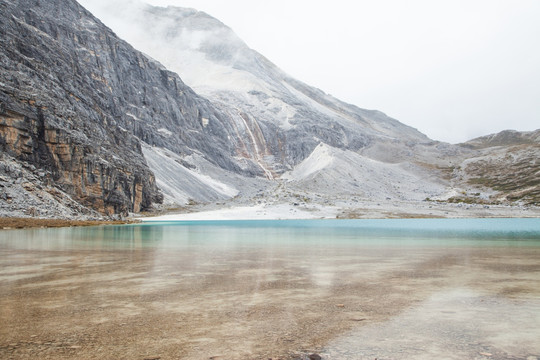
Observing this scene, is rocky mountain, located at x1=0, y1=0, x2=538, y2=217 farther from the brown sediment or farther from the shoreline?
the shoreline

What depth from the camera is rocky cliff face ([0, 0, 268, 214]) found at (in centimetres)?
6550

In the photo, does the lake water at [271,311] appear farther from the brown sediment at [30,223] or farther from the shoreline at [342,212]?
the shoreline at [342,212]

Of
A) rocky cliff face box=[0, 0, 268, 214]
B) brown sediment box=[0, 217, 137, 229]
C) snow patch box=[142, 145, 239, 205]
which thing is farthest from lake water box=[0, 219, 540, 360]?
snow patch box=[142, 145, 239, 205]

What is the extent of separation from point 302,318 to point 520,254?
17.4 meters

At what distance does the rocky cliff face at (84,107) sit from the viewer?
65500 millimetres

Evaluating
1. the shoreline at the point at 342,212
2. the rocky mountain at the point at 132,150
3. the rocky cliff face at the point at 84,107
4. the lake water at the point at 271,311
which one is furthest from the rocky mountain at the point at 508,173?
the lake water at the point at 271,311

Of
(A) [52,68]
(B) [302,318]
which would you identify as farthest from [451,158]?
(B) [302,318]

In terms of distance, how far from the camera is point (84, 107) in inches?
3410

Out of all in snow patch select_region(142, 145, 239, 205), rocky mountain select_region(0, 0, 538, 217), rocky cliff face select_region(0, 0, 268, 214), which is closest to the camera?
rocky mountain select_region(0, 0, 538, 217)

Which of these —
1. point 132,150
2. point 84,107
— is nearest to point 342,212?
point 132,150

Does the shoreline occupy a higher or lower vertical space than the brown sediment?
Answer: lower

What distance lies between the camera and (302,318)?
8438 millimetres

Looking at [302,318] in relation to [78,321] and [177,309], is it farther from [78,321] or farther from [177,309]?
[78,321]

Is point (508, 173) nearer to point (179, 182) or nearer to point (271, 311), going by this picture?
point (179, 182)
